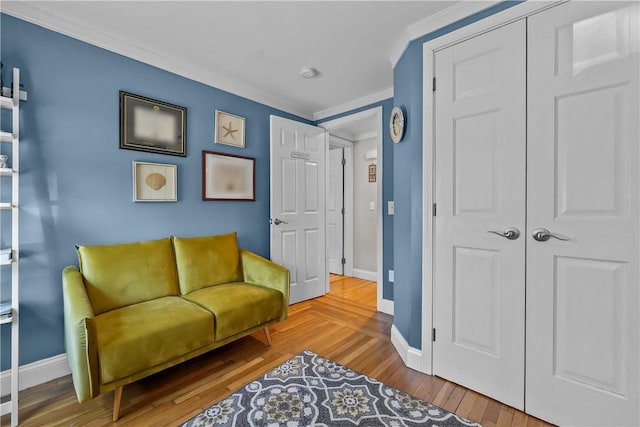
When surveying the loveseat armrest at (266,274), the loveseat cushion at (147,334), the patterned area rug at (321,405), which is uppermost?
the loveseat armrest at (266,274)

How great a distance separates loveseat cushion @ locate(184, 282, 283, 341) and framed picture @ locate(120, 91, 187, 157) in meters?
1.22

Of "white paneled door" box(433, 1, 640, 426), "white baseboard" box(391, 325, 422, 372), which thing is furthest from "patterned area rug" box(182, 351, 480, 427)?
"white paneled door" box(433, 1, 640, 426)

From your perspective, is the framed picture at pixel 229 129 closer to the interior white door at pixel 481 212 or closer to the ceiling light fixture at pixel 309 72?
the ceiling light fixture at pixel 309 72

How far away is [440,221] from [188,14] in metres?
2.11

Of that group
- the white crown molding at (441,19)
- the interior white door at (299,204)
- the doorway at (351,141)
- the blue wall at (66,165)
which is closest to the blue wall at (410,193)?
the white crown molding at (441,19)

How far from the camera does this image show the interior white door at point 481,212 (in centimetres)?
154

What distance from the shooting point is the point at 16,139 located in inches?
58.8

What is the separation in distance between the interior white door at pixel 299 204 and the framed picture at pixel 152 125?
924 mm

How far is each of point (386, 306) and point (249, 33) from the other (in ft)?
9.12

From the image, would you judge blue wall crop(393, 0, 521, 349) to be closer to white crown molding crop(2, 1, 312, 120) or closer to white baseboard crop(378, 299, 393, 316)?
white baseboard crop(378, 299, 393, 316)

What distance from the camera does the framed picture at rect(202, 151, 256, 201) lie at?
8.63ft

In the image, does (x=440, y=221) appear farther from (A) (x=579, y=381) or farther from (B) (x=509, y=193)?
(A) (x=579, y=381)

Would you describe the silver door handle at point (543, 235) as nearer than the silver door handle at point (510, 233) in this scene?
Yes

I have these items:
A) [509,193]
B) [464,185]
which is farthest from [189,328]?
[509,193]
